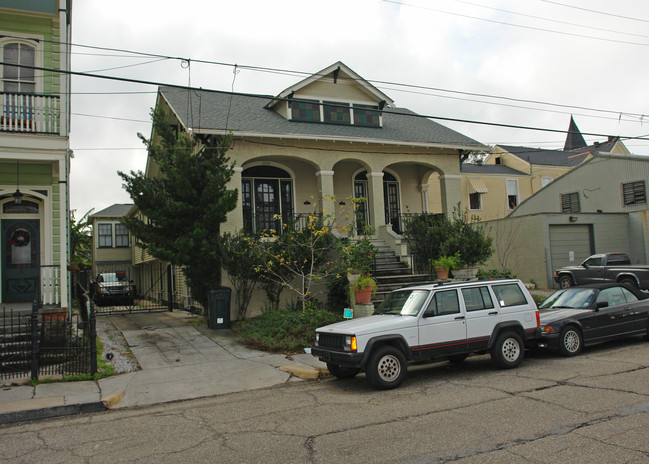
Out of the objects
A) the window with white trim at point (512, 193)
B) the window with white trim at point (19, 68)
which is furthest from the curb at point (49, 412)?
the window with white trim at point (512, 193)

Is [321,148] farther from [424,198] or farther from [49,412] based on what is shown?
[49,412]

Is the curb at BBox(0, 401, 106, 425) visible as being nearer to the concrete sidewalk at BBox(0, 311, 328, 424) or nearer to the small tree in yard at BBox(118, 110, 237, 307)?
the concrete sidewalk at BBox(0, 311, 328, 424)

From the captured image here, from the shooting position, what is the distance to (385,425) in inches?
240

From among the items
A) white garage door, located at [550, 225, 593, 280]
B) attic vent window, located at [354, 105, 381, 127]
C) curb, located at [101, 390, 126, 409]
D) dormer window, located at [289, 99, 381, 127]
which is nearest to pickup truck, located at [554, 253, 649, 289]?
white garage door, located at [550, 225, 593, 280]

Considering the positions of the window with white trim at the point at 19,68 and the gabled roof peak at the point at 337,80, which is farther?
the gabled roof peak at the point at 337,80

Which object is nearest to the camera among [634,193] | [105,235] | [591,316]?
[591,316]

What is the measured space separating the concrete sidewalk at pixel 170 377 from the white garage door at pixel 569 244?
52.2 ft

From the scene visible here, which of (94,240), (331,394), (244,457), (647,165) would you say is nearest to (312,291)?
(331,394)

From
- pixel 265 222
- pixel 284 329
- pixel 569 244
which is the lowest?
pixel 284 329

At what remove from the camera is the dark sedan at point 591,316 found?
10.1m

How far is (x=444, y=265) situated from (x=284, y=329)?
6066 millimetres

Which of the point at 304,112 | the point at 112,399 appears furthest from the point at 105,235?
the point at 112,399

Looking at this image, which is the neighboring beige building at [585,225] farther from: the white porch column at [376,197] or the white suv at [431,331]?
the white suv at [431,331]

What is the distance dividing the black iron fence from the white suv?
4.39 meters
